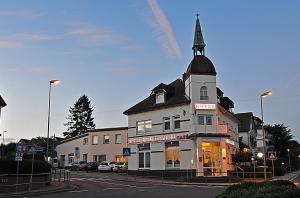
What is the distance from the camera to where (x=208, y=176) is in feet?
126

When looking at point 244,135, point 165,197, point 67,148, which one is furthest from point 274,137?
point 165,197

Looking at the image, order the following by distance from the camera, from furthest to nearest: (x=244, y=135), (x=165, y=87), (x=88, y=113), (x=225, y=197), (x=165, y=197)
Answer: (x=88, y=113), (x=244, y=135), (x=165, y=87), (x=165, y=197), (x=225, y=197)

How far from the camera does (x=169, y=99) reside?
44.3 metres

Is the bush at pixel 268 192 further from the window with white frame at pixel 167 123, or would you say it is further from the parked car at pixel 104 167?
the parked car at pixel 104 167

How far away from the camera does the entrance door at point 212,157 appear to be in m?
40.2

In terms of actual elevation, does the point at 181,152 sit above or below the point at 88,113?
below

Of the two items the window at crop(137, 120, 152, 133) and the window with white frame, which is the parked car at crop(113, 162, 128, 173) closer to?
the window at crop(137, 120, 152, 133)

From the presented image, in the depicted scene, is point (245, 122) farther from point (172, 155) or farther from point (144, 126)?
point (172, 155)

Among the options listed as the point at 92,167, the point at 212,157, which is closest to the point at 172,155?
the point at 212,157

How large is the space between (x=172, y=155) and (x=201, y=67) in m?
9.82

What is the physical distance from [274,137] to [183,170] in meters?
51.6

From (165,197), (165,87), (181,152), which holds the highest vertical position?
(165,87)

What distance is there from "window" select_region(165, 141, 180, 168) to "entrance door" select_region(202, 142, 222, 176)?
290 cm

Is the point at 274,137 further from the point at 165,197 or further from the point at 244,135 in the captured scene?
the point at 165,197
